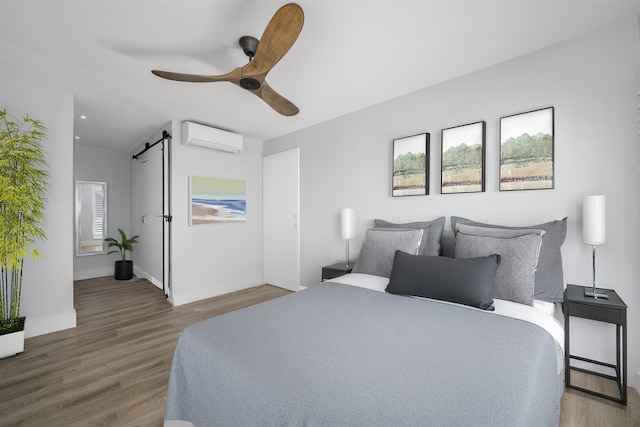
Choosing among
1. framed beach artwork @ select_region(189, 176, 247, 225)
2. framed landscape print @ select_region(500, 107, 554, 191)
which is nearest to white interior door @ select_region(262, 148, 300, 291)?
framed beach artwork @ select_region(189, 176, 247, 225)

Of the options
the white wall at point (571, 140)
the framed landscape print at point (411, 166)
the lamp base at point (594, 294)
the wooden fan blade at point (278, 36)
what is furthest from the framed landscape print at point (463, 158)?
the wooden fan blade at point (278, 36)

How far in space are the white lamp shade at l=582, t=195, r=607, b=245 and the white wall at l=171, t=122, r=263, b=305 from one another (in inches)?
155

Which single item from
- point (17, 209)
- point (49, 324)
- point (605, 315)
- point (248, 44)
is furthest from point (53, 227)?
point (605, 315)

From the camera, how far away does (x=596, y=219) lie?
1685 millimetres

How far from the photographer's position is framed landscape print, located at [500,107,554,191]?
2014mm

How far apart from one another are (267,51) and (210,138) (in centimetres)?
235

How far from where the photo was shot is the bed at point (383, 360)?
0.80 metres

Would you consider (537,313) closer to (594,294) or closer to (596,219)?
(594,294)

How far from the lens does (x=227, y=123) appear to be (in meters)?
3.67

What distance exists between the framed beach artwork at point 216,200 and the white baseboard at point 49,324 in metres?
1.56

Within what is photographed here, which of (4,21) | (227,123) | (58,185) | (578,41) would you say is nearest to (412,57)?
(578,41)

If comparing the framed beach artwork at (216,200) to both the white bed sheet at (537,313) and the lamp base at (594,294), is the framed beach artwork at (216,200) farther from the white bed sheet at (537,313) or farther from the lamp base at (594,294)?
the lamp base at (594,294)

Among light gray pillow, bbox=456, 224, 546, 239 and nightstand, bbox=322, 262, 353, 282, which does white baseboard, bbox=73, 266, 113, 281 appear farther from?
light gray pillow, bbox=456, 224, 546, 239

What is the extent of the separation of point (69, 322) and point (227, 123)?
114 inches
